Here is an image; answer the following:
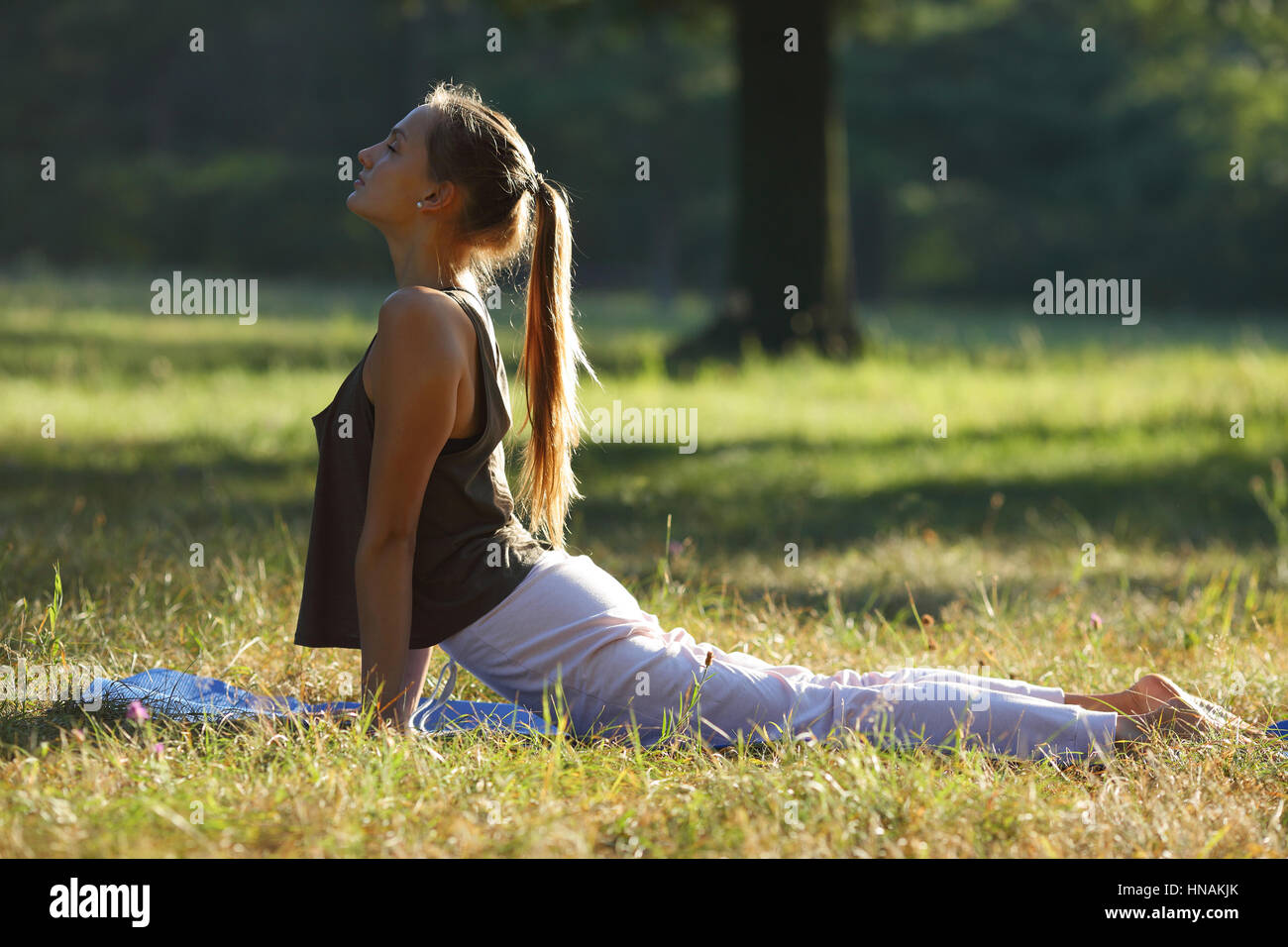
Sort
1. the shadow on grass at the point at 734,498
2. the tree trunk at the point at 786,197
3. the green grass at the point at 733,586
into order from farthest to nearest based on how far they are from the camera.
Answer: the tree trunk at the point at 786,197, the shadow on grass at the point at 734,498, the green grass at the point at 733,586

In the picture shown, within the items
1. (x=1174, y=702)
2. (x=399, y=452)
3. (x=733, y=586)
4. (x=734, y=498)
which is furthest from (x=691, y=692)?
(x=734, y=498)

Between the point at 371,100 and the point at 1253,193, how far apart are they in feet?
71.1

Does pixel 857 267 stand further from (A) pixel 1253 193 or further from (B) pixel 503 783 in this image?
(B) pixel 503 783

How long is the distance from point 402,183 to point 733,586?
223 cm

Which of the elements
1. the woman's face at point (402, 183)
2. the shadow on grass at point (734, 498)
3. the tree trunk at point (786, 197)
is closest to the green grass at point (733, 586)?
the shadow on grass at point (734, 498)

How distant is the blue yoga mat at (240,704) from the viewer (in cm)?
316

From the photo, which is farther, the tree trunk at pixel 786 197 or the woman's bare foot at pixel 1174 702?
the tree trunk at pixel 786 197

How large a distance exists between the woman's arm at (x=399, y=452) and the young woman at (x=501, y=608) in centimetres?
4

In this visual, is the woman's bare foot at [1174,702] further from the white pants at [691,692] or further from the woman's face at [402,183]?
the woman's face at [402,183]

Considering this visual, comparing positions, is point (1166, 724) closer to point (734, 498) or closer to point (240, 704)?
point (240, 704)

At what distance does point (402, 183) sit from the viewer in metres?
3.16

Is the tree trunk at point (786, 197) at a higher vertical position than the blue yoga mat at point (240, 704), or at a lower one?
higher

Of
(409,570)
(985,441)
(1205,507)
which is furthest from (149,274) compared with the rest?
(409,570)

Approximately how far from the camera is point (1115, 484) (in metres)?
7.44
